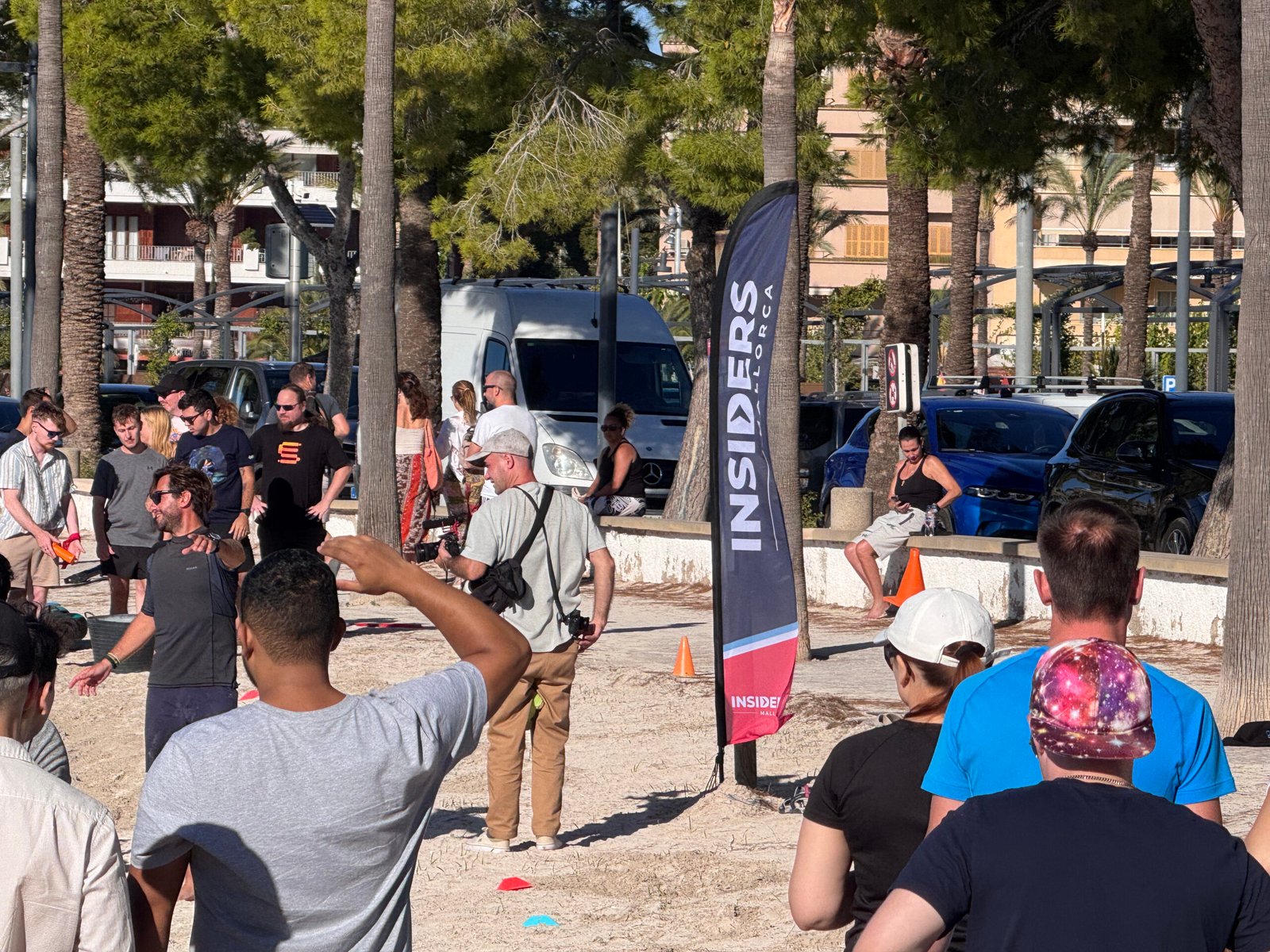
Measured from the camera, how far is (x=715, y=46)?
16344mm

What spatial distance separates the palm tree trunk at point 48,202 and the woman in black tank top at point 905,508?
39.4ft

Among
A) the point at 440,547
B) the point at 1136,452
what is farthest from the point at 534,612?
the point at 1136,452

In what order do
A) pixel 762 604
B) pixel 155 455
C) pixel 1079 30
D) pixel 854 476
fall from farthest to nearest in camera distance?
1. pixel 854 476
2. pixel 1079 30
3. pixel 155 455
4. pixel 762 604

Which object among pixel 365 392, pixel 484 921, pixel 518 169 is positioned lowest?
pixel 484 921

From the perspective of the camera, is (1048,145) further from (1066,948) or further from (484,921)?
(1066,948)

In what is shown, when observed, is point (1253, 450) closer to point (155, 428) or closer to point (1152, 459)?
point (1152, 459)

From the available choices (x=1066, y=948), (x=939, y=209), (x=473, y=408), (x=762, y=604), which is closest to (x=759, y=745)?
(x=762, y=604)

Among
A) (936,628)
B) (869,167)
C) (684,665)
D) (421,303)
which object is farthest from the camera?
(869,167)

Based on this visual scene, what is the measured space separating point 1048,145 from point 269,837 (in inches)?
610

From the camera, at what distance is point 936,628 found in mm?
3824

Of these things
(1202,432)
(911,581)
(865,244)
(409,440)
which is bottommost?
(911,581)

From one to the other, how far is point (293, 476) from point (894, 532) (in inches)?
189

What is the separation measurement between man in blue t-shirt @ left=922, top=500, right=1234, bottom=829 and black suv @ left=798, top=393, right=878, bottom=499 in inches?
826

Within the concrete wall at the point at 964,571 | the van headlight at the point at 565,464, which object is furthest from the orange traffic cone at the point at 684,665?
the van headlight at the point at 565,464
